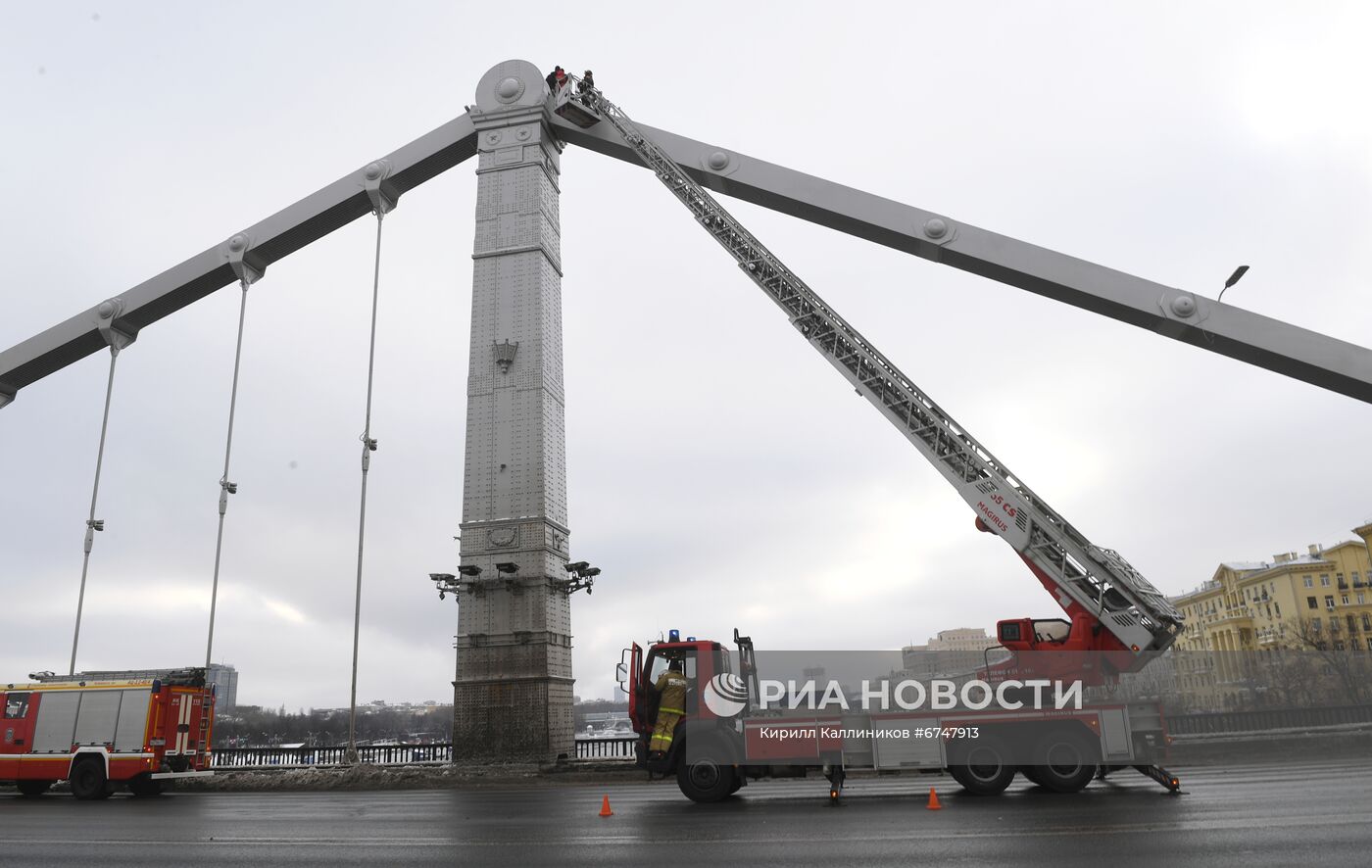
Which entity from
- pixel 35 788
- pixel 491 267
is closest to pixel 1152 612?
pixel 491 267

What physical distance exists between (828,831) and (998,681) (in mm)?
4436

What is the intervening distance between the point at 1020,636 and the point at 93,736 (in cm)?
1814

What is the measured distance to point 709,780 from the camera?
13039 millimetres

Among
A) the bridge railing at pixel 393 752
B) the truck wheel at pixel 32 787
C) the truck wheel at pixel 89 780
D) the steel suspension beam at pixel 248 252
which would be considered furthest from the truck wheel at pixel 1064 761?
the steel suspension beam at pixel 248 252

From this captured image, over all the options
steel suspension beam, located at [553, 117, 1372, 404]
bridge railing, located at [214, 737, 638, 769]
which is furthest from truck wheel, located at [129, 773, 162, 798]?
steel suspension beam, located at [553, 117, 1372, 404]

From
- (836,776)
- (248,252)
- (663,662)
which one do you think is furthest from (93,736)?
(248,252)

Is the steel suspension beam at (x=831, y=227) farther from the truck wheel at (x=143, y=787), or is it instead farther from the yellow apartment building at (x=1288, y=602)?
the yellow apartment building at (x=1288, y=602)

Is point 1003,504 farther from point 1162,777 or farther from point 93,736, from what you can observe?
point 93,736

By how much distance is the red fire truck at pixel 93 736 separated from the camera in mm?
18109

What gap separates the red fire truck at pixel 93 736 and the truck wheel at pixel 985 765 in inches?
627

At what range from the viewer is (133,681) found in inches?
735

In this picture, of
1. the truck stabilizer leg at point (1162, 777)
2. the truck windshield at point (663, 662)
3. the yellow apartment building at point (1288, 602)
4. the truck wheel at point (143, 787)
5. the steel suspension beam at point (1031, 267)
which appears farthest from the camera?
the yellow apartment building at point (1288, 602)

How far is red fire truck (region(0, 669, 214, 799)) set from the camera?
713 inches

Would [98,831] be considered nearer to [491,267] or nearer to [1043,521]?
[1043,521]
